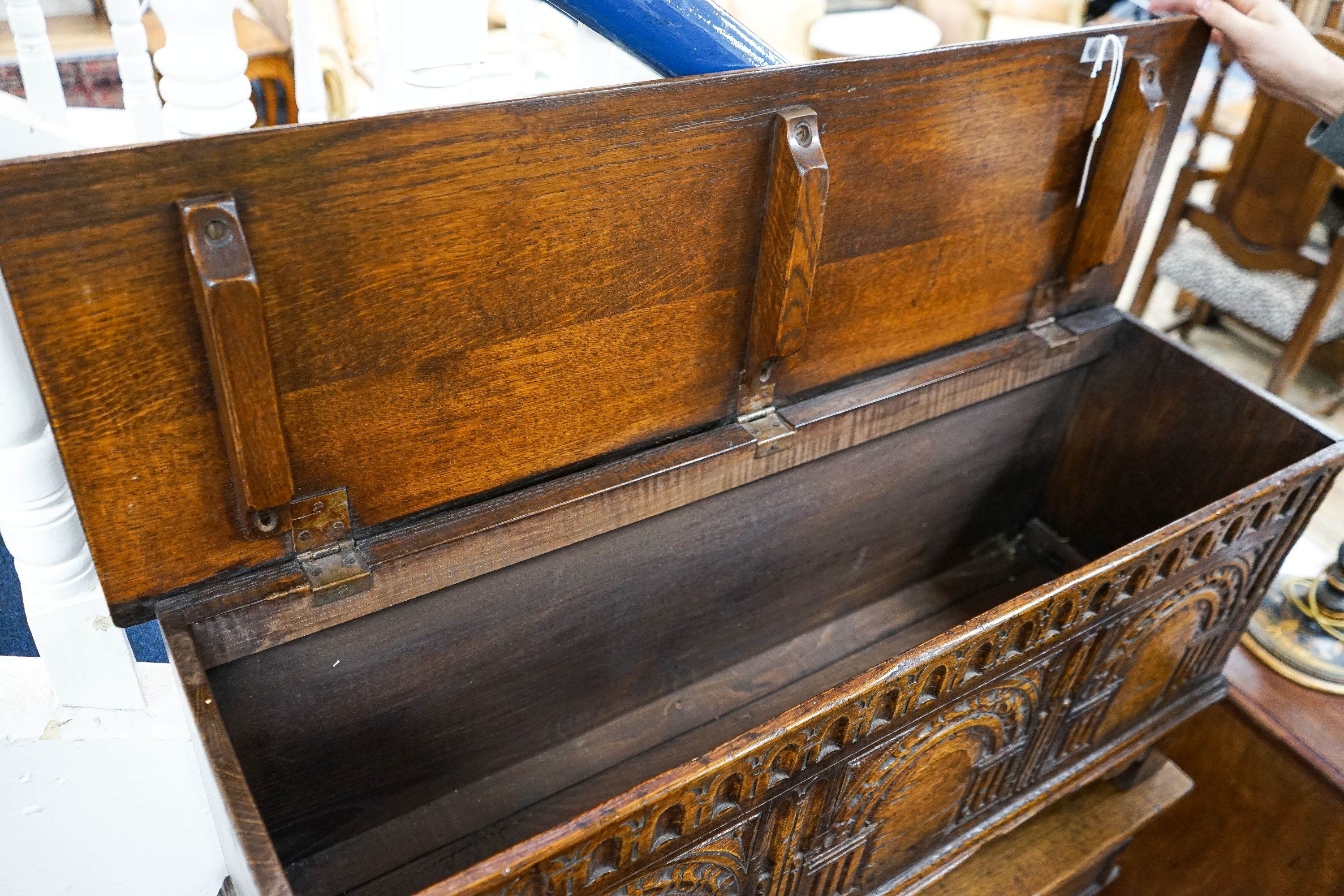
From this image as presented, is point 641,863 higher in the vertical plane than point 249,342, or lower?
lower

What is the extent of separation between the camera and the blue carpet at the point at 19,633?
1.32 m

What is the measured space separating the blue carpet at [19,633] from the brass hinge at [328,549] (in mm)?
497

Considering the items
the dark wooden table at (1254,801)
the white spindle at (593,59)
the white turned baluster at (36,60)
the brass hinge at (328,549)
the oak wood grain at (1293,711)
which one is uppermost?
the white spindle at (593,59)

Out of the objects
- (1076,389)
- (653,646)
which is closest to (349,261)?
(653,646)

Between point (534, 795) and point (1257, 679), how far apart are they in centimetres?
115

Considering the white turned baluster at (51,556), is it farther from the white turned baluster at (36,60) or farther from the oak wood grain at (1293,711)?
the oak wood grain at (1293,711)

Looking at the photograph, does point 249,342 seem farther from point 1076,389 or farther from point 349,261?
point 1076,389

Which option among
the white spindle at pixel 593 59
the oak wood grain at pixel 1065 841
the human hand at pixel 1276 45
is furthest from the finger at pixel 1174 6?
the oak wood grain at pixel 1065 841

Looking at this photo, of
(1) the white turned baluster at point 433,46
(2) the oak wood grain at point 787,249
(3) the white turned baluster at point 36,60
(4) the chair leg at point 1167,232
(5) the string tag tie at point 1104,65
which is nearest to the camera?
(2) the oak wood grain at point 787,249

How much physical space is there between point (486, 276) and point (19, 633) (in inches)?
37.3

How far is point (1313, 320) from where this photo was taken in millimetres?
2617

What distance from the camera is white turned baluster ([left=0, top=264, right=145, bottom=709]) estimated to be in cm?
85

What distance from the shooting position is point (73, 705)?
1.03 meters

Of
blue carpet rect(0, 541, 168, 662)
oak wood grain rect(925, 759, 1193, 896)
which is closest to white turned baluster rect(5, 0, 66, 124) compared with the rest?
blue carpet rect(0, 541, 168, 662)
